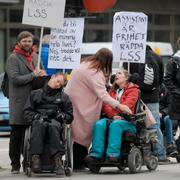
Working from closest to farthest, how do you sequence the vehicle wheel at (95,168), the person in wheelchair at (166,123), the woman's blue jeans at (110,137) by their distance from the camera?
1. the woman's blue jeans at (110,137)
2. the vehicle wheel at (95,168)
3. the person in wheelchair at (166,123)

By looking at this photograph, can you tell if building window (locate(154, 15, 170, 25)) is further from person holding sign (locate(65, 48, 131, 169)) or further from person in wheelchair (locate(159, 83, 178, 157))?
person holding sign (locate(65, 48, 131, 169))

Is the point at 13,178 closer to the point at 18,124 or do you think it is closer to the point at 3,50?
the point at 18,124

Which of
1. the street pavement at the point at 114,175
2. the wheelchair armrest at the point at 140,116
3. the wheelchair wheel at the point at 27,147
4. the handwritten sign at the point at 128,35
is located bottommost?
the street pavement at the point at 114,175

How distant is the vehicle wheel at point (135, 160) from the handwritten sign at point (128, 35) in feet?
5.65

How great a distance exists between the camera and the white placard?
37.8 feet

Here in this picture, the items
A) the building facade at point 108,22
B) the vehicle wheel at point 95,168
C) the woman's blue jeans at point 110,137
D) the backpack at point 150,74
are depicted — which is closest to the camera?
the woman's blue jeans at point 110,137

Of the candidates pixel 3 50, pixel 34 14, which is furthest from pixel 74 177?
pixel 3 50

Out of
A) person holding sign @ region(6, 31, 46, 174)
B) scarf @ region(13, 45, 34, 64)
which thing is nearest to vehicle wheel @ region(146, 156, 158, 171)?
person holding sign @ region(6, 31, 46, 174)

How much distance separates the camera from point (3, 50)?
32.7 meters

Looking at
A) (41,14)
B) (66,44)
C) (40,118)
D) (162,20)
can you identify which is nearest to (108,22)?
(162,20)

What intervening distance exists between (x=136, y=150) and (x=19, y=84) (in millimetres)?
1800

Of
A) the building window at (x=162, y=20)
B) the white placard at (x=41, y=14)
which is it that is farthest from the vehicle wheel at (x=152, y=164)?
the building window at (x=162, y=20)

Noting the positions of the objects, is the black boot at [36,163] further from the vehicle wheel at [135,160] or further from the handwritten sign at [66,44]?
the handwritten sign at [66,44]

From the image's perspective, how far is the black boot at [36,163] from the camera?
10.4 metres
